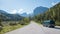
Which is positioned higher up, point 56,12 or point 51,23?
point 56,12

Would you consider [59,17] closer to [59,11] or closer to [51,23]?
[59,11]

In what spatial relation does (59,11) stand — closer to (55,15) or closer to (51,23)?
(55,15)

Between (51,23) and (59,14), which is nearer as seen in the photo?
(51,23)

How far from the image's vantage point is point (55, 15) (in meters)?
54.2

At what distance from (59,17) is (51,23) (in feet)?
36.3

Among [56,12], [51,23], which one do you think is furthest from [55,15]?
[51,23]

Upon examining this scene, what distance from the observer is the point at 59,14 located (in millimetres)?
51531

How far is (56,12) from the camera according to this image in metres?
53.3

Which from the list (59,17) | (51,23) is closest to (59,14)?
(59,17)

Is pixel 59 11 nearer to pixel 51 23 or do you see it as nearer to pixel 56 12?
pixel 56 12

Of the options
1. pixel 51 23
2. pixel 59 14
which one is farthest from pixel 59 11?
pixel 51 23

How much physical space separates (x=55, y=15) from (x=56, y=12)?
1.50m

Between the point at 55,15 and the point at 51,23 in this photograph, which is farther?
the point at 55,15

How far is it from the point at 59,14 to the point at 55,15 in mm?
2909
